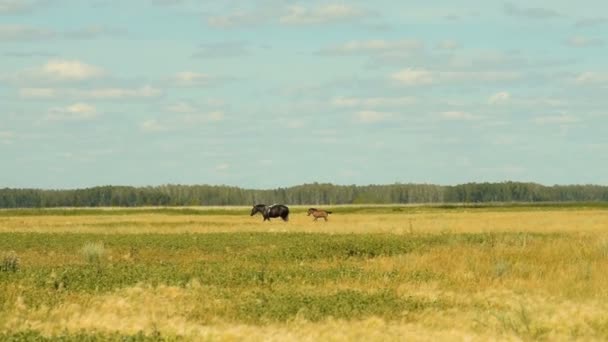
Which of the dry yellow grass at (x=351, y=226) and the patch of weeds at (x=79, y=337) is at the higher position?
the dry yellow grass at (x=351, y=226)

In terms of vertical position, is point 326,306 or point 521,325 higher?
point 326,306

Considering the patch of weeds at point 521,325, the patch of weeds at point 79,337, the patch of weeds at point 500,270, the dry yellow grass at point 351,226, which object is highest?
the dry yellow grass at point 351,226

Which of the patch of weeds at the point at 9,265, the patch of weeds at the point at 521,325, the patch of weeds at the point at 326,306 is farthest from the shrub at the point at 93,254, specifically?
the patch of weeds at the point at 521,325

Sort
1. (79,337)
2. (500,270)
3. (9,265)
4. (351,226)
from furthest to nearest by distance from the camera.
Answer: (351,226) < (9,265) < (500,270) < (79,337)

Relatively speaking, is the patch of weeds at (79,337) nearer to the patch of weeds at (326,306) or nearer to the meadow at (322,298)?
the meadow at (322,298)

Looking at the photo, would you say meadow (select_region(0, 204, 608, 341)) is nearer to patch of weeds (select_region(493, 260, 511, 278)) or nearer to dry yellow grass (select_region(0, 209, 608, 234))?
patch of weeds (select_region(493, 260, 511, 278))

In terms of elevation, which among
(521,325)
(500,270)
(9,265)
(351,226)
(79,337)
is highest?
(351,226)

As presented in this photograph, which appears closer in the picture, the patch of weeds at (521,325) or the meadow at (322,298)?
the meadow at (322,298)

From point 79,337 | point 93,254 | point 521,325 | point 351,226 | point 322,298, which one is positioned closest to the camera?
point 79,337

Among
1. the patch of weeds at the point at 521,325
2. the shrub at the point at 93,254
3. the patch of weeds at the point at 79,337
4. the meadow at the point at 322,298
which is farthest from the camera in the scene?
the shrub at the point at 93,254

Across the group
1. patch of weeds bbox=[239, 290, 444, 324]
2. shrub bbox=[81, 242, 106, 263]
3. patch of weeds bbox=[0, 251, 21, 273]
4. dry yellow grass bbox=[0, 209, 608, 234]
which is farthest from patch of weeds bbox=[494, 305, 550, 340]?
dry yellow grass bbox=[0, 209, 608, 234]

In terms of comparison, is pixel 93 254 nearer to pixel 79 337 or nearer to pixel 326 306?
pixel 326 306

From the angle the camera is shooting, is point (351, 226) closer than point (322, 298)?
No

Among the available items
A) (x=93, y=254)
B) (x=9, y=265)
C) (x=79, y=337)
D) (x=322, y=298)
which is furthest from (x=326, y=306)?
(x=93, y=254)
